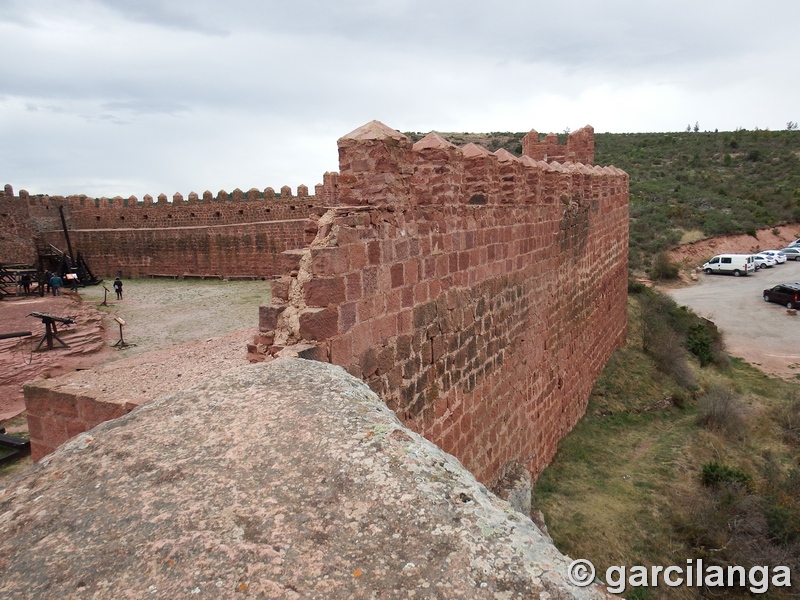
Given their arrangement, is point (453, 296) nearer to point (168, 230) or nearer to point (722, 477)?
point (722, 477)

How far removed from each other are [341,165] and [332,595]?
9.92 feet

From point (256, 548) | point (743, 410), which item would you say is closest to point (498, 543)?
point (256, 548)

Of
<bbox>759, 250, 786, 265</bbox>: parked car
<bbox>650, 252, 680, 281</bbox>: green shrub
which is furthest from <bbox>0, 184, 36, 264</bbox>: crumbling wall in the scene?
<bbox>759, 250, 786, 265</bbox>: parked car

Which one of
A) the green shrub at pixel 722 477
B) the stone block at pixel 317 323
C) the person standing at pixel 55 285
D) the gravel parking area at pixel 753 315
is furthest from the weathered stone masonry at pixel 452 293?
the person standing at pixel 55 285

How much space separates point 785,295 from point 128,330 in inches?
952

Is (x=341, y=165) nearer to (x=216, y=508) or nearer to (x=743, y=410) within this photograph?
(x=216, y=508)

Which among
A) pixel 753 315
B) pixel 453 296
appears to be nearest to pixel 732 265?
pixel 753 315

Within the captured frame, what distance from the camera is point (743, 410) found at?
10.7 meters

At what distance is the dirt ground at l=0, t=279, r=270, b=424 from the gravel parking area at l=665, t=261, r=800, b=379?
1428 cm

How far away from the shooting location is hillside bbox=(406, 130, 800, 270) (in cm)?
3319

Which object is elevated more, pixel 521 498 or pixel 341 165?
pixel 341 165

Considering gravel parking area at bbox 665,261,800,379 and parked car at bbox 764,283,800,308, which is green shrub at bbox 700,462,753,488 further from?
parked car at bbox 764,283,800,308

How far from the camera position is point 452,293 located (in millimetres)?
4883

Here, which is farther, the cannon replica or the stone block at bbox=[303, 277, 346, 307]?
the cannon replica
